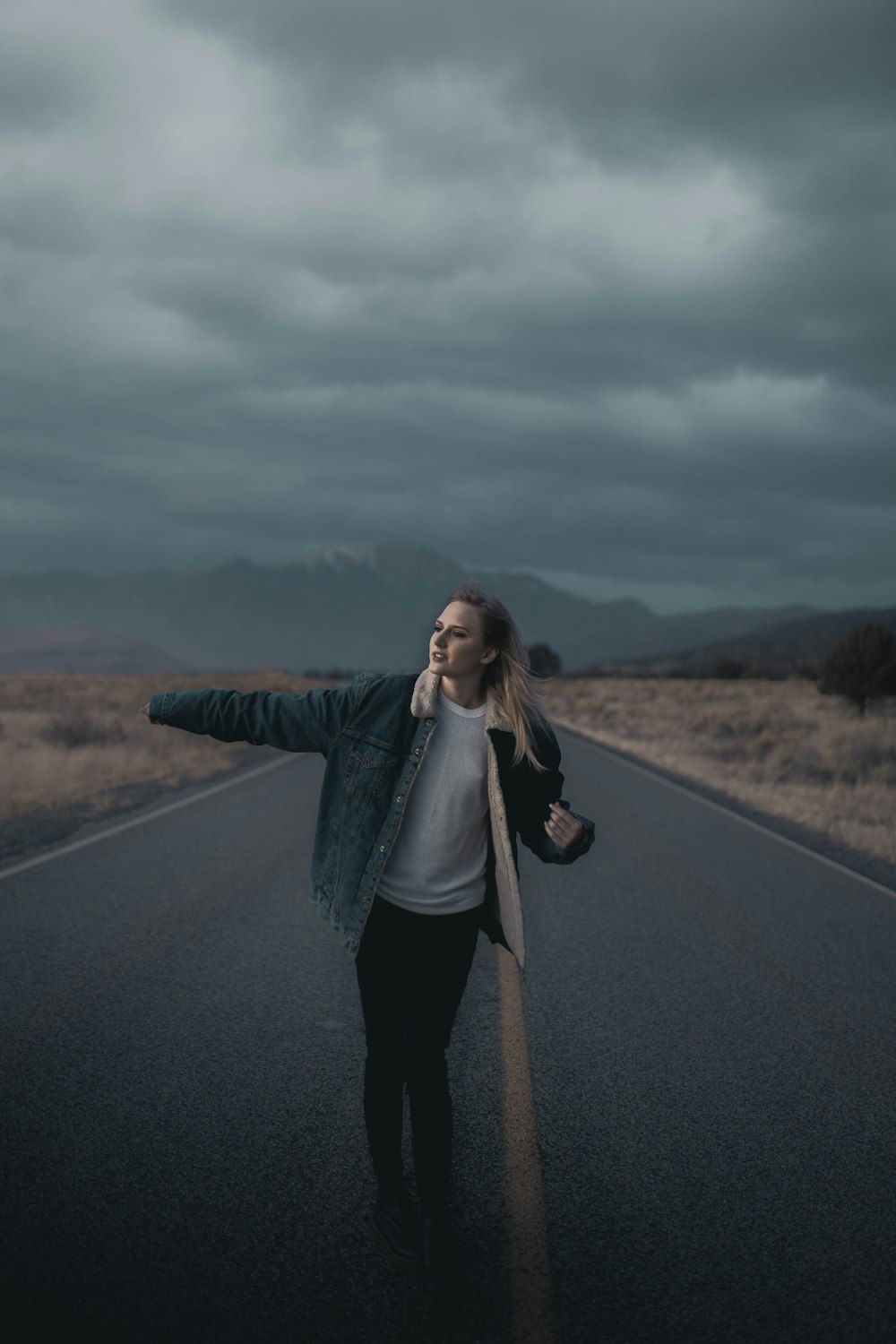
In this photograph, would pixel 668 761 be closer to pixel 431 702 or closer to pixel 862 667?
pixel 862 667

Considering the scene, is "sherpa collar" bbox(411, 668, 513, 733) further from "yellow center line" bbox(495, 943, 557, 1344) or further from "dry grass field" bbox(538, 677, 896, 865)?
"dry grass field" bbox(538, 677, 896, 865)

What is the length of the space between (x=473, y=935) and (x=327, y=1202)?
3.17ft

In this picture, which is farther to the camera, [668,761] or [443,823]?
[668,761]

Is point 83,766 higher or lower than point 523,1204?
higher

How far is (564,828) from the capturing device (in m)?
3.32

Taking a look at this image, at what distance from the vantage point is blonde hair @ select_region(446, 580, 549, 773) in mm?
3371

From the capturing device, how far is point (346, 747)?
3438 millimetres

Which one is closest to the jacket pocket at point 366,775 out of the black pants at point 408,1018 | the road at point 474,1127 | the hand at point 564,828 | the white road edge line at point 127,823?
the black pants at point 408,1018

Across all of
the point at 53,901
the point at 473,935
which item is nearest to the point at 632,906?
the point at 53,901

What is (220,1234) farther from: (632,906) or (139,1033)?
(632,906)

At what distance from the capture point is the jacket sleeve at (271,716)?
11.1 feet

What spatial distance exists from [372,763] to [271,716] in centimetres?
35

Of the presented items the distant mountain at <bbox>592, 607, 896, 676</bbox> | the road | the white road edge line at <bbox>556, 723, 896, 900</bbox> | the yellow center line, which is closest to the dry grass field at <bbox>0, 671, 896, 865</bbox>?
the white road edge line at <bbox>556, 723, 896, 900</bbox>

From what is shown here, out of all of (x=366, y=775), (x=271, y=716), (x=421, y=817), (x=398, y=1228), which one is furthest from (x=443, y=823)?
(x=398, y=1228)
